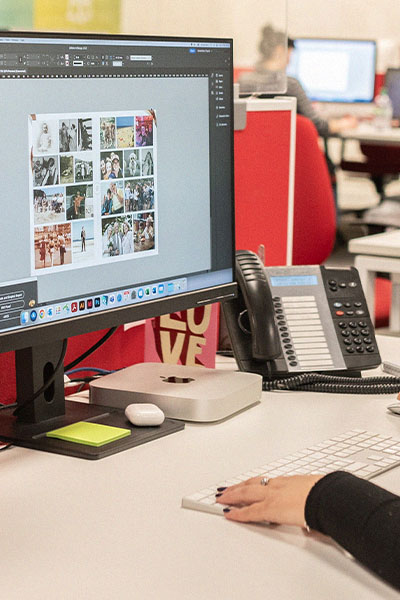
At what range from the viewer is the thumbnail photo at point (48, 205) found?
43.2 inches

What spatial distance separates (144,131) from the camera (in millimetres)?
1232

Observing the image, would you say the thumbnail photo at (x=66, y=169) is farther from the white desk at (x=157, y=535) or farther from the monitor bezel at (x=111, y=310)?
the white desk at (x=157, y=535)

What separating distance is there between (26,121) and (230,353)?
728 mm

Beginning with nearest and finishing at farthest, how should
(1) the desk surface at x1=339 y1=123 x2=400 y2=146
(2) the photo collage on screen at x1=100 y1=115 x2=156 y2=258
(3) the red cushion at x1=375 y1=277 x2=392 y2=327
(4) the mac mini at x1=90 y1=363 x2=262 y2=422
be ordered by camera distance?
(2) the photo collage on screen at x1=100 y1=115 x2=156 y2=258, (4) the mac mini at x1=90 y1=363 x2=262 y2=422, (3) the red cushion at x1=375 y1=277 x2=392 y2=327, (1) the desk surface at x1=339 y1=123 x2=400 y2=146

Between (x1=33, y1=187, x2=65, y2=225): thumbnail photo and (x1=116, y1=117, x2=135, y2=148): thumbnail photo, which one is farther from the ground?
(x1=116, y1=117, x2=135, y2=148): thumbnail photo

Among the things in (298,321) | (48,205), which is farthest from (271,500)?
(298,321)

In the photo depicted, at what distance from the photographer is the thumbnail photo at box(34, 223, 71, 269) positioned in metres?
1.10

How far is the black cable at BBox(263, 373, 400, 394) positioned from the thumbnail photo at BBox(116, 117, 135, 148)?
0.46 metres

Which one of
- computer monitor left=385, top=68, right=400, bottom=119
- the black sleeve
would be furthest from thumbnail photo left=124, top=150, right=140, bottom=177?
computer monitor left=385, top=68, right=400, bottom=119

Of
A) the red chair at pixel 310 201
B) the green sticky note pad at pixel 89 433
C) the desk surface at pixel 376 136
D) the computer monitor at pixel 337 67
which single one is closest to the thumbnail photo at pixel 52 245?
the green sticky note pad at pixel 89 433

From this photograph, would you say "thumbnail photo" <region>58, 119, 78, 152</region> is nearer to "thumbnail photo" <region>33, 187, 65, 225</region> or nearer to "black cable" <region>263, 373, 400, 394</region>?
"thumbnail photo" <region>33, 187, 65, 225</region>

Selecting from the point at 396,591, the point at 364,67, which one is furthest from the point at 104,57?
the point at 364,67

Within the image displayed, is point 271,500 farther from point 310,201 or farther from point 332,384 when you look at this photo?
point 310,201

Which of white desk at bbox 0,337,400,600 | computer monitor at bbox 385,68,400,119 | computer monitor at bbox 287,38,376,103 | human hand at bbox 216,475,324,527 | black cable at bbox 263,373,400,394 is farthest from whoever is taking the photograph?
computer monitor at bbox 287,38,376,103
